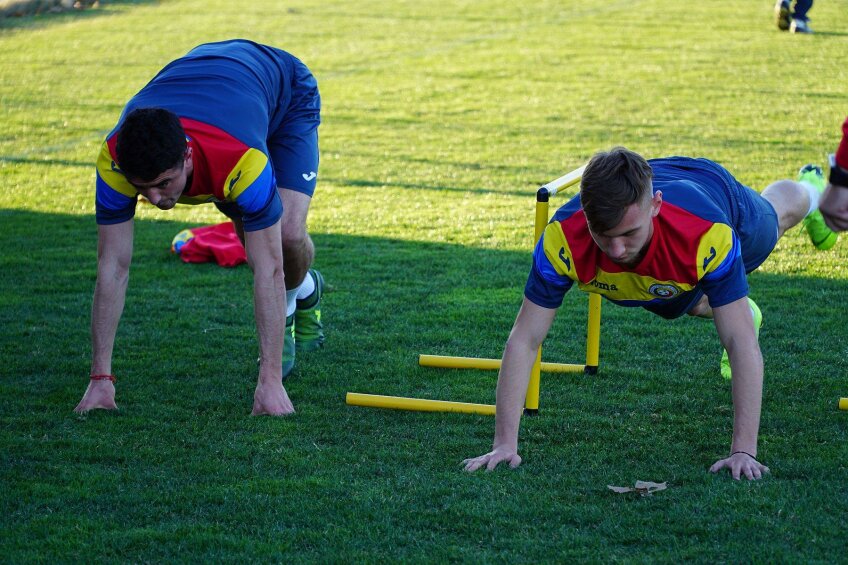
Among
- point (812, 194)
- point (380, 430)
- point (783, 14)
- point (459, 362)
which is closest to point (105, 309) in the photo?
point (380, 430)

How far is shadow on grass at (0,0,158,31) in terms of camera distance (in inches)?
863

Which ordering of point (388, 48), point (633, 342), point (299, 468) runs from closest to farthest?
point (299, 468)
point (633, 342)
point (388, 48)

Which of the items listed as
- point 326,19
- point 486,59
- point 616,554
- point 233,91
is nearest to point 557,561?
point 616,554

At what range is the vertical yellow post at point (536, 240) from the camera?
15.7 ft

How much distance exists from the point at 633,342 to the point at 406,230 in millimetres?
3281

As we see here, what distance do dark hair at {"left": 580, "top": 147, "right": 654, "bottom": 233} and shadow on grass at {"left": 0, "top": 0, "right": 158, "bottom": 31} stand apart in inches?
802

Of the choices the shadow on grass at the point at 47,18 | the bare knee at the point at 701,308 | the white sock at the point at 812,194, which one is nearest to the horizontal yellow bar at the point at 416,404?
the bare knee at the point at 701,308

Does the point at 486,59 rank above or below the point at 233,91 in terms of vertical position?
below

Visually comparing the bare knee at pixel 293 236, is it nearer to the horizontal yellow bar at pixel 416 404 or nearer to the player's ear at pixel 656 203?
the horizontal yellow bar at pixel 416 404

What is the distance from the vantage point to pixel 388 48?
19844 mm

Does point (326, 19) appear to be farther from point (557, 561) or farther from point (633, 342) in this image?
point (557, 561)

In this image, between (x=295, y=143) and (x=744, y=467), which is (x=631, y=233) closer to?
(x=744, y=467)

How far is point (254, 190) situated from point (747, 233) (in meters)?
2.19

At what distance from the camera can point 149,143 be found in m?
4.28
